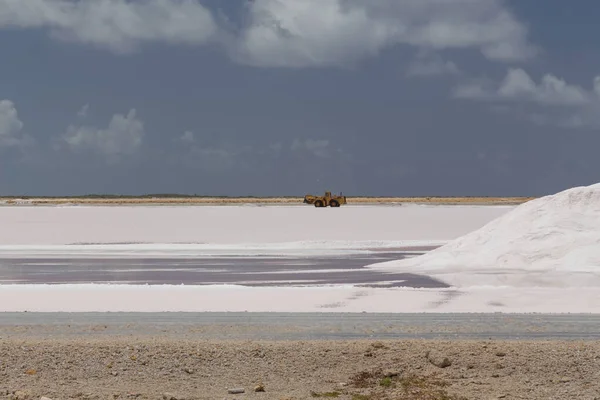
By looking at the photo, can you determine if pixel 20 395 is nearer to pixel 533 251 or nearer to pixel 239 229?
pixel 533 251

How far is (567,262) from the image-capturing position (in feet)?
78.6

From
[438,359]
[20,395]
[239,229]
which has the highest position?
[239,229]

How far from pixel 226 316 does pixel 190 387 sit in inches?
203

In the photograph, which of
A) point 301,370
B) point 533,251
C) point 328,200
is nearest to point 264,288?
point 533,251

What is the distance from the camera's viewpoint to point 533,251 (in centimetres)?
2525

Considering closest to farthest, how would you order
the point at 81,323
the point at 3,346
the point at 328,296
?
1. the point at 3,346
2. the point at 81,323
3. the point at 328,296

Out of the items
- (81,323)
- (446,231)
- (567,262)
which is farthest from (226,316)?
(446,231)

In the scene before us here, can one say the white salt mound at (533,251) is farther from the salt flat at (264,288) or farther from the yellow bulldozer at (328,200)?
the yellow bulldozer at (328,200)

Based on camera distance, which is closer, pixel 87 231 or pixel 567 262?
pixel 567 262

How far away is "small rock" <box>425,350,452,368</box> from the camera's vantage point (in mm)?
10141

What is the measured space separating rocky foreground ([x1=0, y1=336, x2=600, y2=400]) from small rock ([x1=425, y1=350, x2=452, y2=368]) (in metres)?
0.01

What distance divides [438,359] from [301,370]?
1.70m

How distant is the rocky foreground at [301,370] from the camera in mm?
9320

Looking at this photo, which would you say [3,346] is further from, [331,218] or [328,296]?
[331,218]
